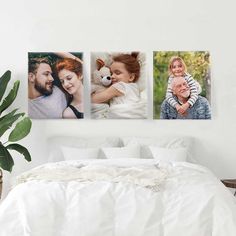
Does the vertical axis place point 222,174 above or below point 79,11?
below

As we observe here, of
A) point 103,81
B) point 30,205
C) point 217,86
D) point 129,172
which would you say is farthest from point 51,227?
point 217,86

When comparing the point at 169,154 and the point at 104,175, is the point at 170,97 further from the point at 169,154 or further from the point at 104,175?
the point at 104,175

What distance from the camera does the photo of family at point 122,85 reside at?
4.84 m

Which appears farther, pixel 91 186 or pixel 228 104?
pixel 228 104

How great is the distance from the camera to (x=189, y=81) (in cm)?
482

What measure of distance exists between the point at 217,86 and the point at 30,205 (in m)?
2.85

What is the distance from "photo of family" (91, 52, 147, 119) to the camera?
4836 millimetres

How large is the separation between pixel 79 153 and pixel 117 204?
1854mm

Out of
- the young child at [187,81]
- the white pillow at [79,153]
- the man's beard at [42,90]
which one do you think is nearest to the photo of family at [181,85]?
the young child at [187,81]

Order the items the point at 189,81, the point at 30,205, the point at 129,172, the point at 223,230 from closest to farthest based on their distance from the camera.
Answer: the point at 223,230 → the point at 30,205 → the point at 129,172 → the point at 189,81

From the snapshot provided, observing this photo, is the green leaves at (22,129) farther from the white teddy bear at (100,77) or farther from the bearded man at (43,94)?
the white teddy bear at (100,77)

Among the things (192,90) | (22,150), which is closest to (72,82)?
(22,150)

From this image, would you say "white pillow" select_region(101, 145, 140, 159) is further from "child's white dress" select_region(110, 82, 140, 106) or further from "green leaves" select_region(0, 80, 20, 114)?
"green leaves" select_region(0, 80, 20, 114)

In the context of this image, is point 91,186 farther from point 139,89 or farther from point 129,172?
point 139,89
